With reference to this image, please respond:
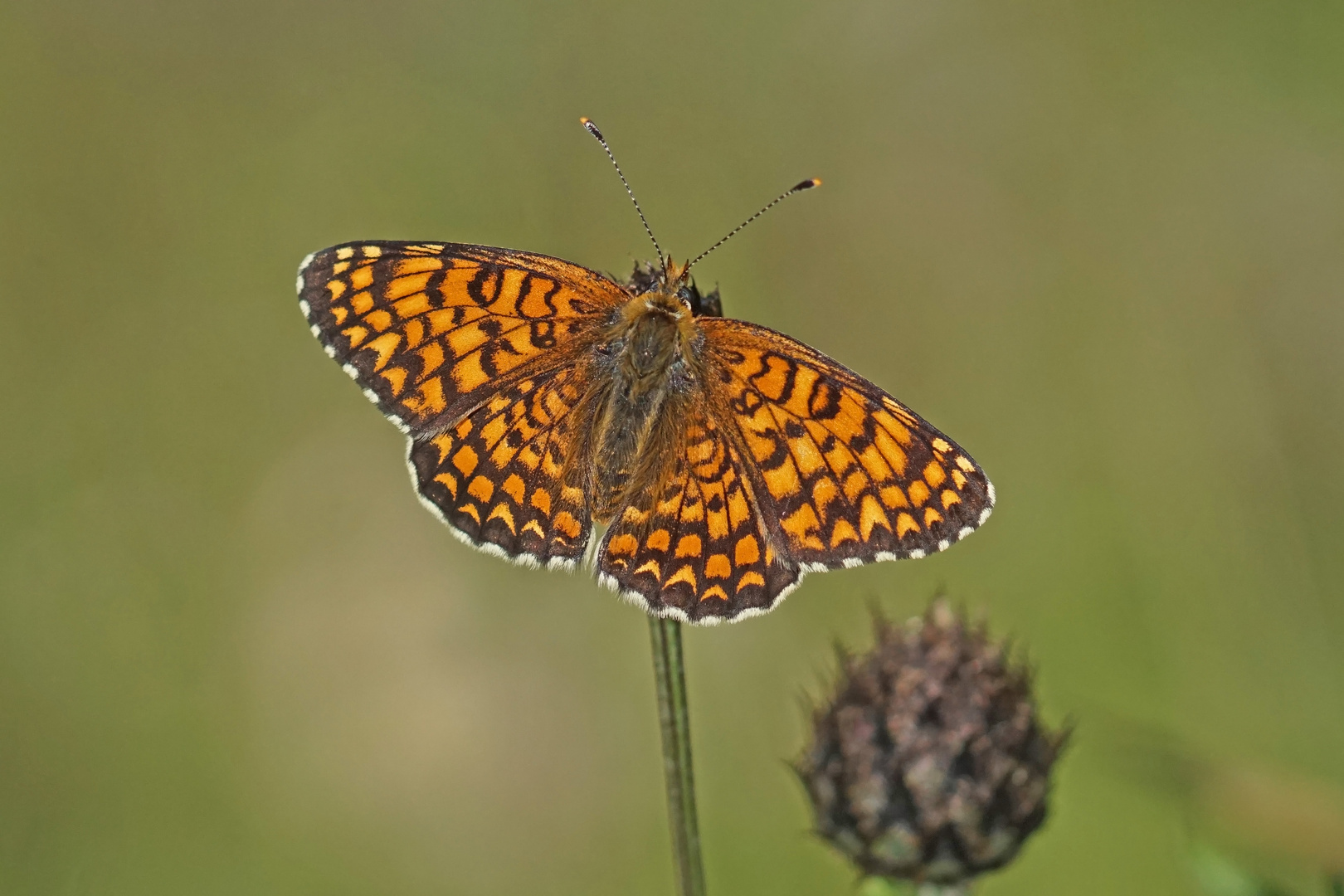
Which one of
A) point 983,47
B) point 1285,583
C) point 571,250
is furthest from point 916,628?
point 983,47

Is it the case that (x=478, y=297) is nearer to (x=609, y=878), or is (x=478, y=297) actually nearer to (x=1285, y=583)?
(x=609, y=878)

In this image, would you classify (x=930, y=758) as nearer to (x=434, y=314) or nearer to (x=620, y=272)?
(x=434, y=314)

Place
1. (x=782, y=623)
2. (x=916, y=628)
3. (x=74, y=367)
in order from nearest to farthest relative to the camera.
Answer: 1. (x=916, y=628)
2. (x=782, y=623)
3. (x=74, y=367)

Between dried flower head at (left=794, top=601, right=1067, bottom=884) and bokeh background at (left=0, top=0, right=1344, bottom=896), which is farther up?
bokeh background at (left=0, top=0, right=1344, bottom=896)

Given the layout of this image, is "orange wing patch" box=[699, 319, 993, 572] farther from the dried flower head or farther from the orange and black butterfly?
the dried flower head

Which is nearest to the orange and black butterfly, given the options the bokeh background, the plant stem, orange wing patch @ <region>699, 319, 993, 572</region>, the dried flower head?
orange wing patch @ <region>699, 319, 993, 572</region>

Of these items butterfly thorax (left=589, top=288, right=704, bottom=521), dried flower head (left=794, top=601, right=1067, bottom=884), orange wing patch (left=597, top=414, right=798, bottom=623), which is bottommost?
dried flower head (left=794, top=601, right=1067, bottom=884)

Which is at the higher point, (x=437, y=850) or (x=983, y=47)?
(x=983, y=47)
